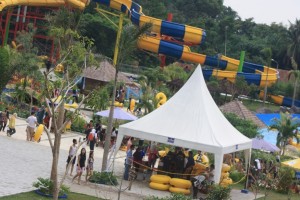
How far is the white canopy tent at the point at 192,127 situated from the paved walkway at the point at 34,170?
1.65 m

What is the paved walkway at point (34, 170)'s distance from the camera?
57.2 feet

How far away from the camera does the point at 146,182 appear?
68.1ft

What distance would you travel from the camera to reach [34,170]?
19.5 metres

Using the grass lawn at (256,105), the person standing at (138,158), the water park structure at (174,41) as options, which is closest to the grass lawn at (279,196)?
the person standing at (138,158)

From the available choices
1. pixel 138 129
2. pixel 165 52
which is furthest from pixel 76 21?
pixel 165 52

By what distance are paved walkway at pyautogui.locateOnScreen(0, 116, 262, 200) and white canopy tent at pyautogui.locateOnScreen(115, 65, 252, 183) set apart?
1.65 m

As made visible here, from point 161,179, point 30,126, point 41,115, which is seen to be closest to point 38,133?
point 30,126

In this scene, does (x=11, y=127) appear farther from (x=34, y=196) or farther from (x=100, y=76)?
(x=100, y=76)

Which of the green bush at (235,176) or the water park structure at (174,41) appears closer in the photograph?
the green bush at (235,176)

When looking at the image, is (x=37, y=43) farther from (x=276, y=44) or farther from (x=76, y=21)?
(x=76, y=21)

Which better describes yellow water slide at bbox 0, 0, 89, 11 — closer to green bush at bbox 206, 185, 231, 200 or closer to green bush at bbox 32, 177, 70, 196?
green bush at bbox 206, 185, 231, 200

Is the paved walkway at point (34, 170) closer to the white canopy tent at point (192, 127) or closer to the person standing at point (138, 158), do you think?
the person standing at point (138, 158)

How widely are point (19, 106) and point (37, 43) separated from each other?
913 inches

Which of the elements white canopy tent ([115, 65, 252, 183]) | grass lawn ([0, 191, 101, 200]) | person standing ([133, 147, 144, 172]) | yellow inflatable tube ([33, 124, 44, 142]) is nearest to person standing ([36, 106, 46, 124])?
yellow inflatable tube ([33, 124, 44, 142])
